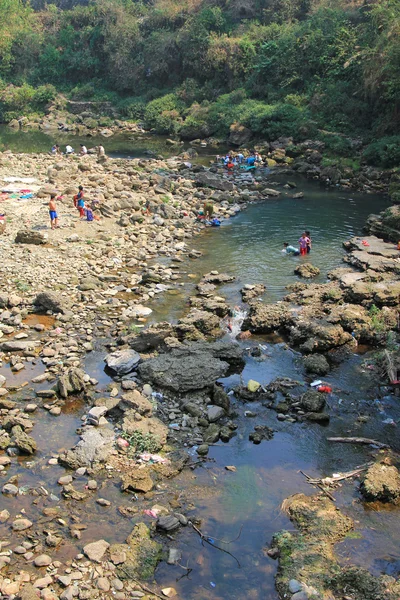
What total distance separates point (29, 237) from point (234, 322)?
8.85 m

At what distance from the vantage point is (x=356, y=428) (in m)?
12.2

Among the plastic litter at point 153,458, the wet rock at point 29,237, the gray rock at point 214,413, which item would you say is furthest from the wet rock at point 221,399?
the wet rock at point 29,237

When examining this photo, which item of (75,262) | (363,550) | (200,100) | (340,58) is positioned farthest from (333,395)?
(200,100)

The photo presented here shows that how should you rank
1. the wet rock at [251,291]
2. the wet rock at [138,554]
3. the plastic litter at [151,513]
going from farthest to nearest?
the wet rock at [251,291] < the plastic litter at [151,513] < the wet rock at [138,554]

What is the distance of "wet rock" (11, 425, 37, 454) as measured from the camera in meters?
11.0

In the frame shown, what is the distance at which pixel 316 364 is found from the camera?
14.2 meters

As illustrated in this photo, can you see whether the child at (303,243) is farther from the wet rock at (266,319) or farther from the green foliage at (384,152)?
the green foliage at (384,152)

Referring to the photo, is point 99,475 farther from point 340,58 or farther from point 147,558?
point 340,58

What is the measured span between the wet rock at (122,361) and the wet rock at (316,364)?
433 centimetres

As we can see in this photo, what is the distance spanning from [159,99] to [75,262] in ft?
129

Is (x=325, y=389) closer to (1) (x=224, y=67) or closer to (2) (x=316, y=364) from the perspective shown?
(2) (x=316, y=364)

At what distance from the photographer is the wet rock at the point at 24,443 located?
36.0 ft

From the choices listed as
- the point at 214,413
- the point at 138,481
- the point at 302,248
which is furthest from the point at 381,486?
the point at 302,248

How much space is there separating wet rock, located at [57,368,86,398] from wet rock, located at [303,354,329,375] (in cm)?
562
